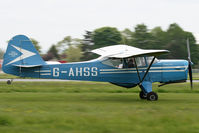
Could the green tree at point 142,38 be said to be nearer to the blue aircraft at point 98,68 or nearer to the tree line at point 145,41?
the tree line at point 145,41

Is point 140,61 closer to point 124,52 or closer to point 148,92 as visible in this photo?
point 124,52

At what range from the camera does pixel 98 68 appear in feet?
46.1

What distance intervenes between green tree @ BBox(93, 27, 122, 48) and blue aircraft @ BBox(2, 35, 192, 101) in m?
64.8

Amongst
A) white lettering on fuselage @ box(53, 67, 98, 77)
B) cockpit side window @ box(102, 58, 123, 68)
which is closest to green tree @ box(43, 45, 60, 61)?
white lettering on fuselage @ box(53, 67, 98, 77)

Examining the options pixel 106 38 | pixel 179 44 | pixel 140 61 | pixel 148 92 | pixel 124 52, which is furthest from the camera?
pixel 106 38

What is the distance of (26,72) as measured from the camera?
45.8 feet

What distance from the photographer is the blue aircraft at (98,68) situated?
Result: 45.6ft

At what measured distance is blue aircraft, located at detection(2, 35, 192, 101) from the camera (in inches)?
547

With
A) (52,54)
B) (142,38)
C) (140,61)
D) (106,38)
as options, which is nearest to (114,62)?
(140,61)

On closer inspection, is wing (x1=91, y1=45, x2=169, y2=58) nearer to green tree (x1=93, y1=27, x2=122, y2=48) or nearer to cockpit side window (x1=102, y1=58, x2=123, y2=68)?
cockpit side window (x1=102, y1=58, x2=123, y2=68)

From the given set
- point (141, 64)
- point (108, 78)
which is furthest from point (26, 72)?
point (141, 64)

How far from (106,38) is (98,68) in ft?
Result: 223

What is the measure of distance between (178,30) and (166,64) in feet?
229

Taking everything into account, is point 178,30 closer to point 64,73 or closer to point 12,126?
point 64,73
